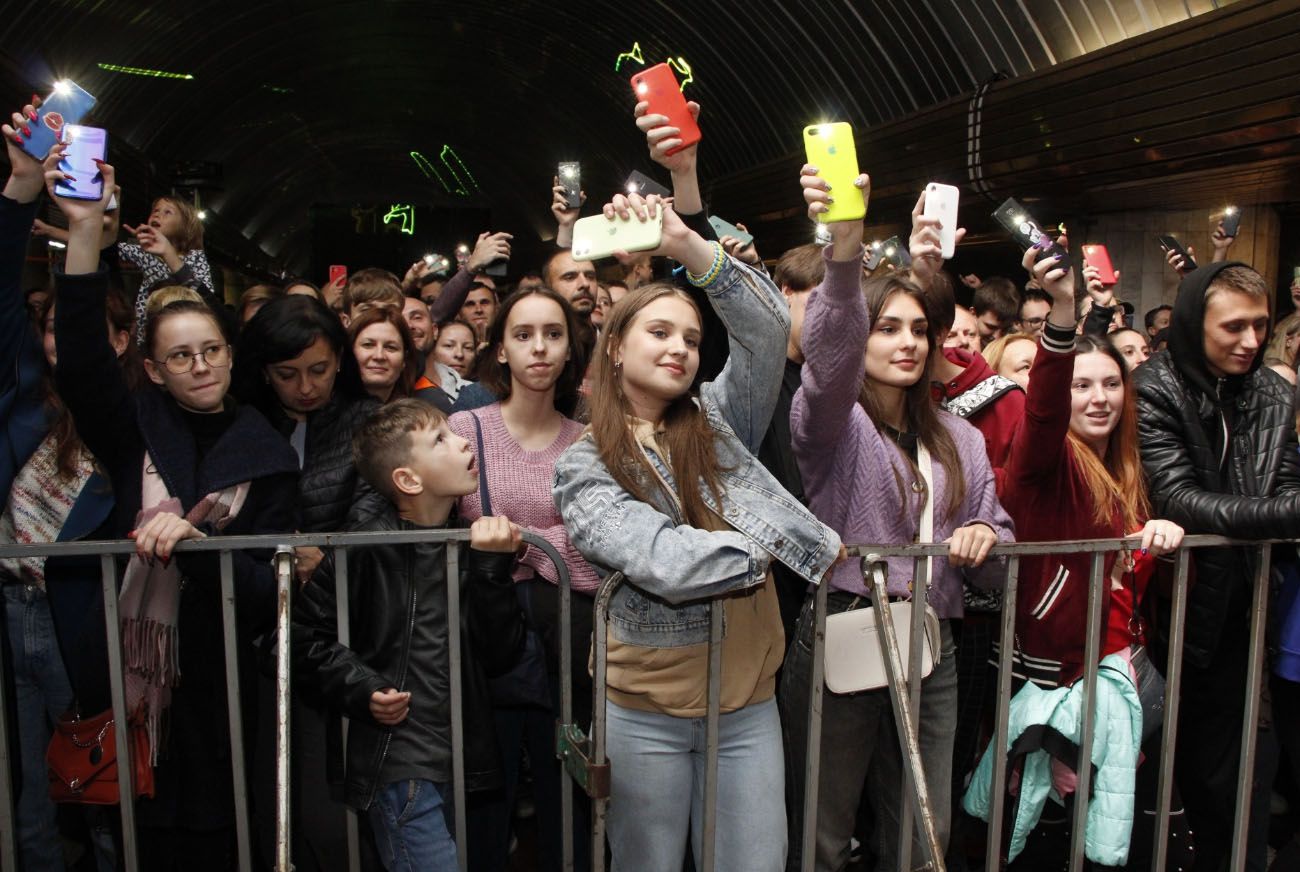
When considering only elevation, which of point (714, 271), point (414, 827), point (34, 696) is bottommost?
point (414, 827)

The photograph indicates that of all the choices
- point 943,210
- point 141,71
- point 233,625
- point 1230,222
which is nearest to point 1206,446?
point 943,210

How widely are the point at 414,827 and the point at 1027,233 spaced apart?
2.63 metres

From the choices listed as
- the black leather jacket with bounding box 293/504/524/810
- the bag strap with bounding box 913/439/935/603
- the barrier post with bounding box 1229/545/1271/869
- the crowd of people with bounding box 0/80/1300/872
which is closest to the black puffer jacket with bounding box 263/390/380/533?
the crowd of people with bounding box 0/80/1300/872

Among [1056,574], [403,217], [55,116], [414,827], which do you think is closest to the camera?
[414,827]

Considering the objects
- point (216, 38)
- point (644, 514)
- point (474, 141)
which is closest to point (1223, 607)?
point (644, 514)

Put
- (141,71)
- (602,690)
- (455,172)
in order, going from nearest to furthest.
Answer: (602,690), (141,71), (455,172)

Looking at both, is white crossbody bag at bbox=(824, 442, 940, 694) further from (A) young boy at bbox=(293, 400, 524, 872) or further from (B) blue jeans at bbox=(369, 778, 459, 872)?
(B) blue jeans at bbox=(369, 778, 459, 872)

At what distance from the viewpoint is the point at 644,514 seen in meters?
2.74

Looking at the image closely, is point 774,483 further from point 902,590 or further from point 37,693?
point 37,693

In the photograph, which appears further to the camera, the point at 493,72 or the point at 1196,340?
the point at 493,72

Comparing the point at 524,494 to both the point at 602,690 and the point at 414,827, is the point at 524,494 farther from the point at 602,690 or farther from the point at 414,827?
the point at 414,827

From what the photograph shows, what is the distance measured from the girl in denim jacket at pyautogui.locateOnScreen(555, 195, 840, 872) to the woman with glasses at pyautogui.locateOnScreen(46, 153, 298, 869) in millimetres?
1085

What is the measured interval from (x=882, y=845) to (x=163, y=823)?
217 centimetres

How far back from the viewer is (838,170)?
283 cm
